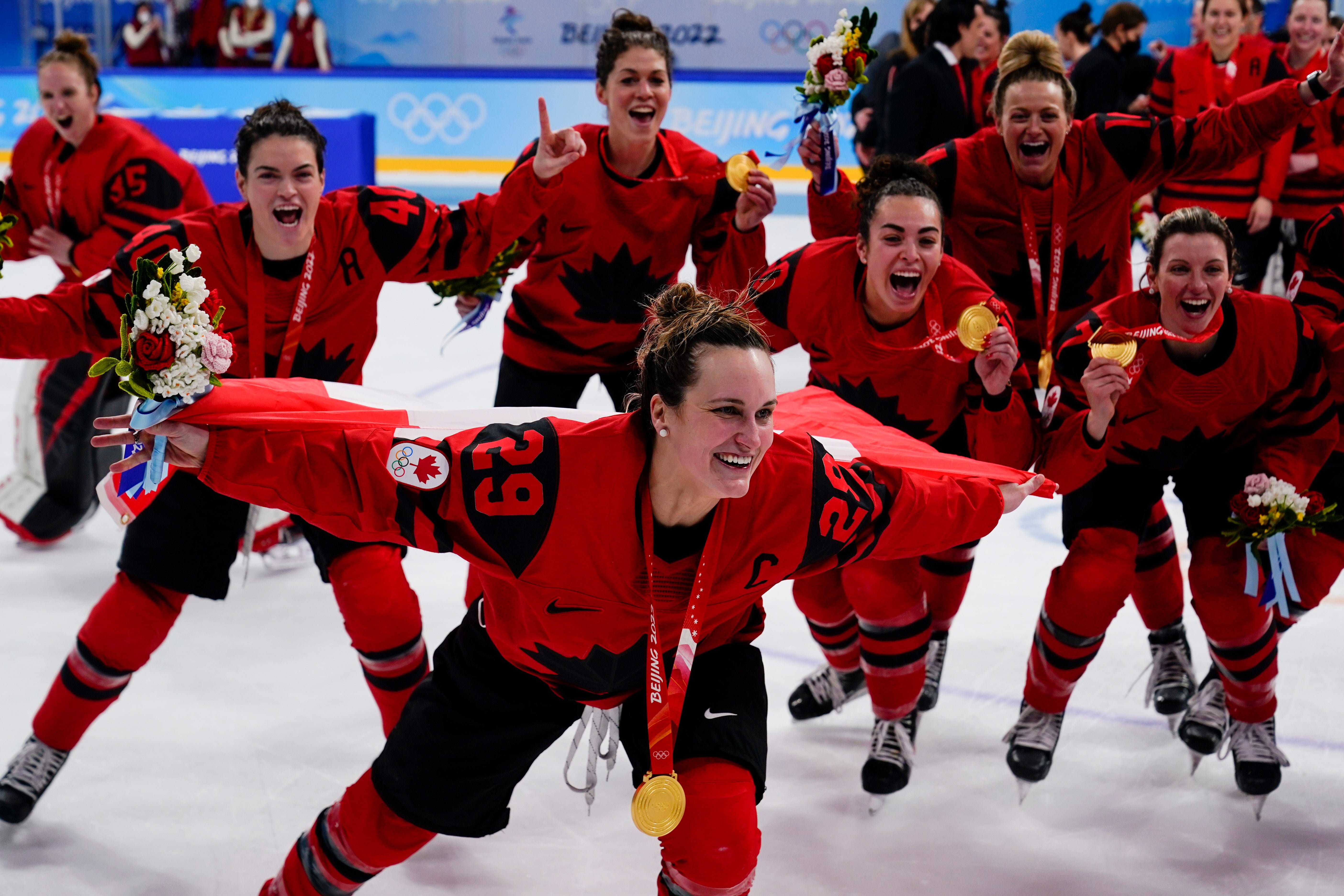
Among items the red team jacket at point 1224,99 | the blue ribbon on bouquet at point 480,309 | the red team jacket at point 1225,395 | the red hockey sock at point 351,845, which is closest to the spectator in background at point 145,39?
Answer: the red team jacket at point 1224,99

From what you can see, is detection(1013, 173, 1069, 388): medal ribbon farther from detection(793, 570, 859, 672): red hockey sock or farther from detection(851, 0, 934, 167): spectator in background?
detection(851, 0, 934, 167): spectator in background

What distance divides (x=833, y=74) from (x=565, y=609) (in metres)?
1.91

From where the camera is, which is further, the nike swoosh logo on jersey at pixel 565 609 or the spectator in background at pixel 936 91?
the spectator in background at pixel 936 91

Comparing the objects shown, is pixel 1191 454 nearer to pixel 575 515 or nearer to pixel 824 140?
pixel 824 140

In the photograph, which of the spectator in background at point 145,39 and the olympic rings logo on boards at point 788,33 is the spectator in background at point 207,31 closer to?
the spectator in background at point 145,39

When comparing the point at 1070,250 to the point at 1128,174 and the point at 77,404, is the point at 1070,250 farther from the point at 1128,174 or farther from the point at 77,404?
the point at 77,404

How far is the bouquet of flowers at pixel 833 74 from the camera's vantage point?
3764mm

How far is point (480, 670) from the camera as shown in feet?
8.70

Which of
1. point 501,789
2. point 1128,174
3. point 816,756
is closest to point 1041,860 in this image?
point 816,756

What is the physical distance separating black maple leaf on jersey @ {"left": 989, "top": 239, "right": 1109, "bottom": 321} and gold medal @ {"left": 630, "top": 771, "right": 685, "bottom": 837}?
2106 mm

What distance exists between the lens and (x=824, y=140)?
380 centimetres

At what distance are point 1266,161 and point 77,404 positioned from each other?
16.8 feet

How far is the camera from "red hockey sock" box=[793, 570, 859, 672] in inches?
146

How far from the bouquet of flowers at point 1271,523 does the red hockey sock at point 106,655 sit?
2.57 meters
